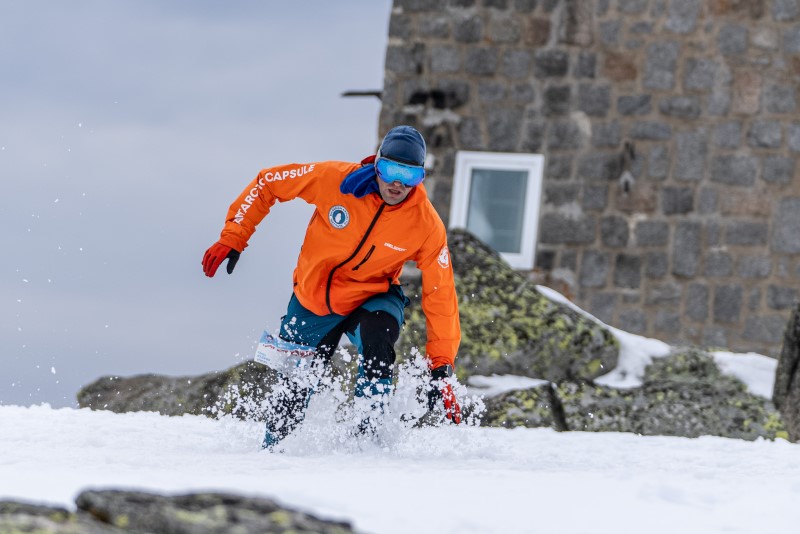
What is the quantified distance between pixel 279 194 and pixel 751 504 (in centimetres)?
243

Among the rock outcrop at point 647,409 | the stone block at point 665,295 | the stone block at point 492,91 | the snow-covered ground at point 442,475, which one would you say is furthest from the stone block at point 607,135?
the snow-covered ground at point 442,475

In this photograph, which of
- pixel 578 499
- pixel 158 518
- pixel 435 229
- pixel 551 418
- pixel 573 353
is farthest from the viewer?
pixel 573 353

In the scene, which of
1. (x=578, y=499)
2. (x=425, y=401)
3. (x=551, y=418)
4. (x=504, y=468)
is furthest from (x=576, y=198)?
(x=578, y=499)

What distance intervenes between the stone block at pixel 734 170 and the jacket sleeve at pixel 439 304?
549 cm

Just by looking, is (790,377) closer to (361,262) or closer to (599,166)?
(361,262)

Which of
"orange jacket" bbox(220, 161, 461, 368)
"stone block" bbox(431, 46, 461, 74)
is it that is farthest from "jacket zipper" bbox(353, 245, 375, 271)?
"stone block" bbox(431, 46, 461, 74)

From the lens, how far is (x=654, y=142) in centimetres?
933

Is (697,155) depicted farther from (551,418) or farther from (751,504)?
(751,504)

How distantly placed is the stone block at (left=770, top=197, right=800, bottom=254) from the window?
2.18 m

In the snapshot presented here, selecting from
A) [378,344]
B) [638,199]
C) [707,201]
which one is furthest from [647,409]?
[707,201]

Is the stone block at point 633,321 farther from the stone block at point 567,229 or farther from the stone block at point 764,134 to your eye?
the stone block at point 764,134

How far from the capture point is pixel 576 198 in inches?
369

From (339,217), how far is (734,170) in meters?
5.95

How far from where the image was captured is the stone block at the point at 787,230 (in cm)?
911
